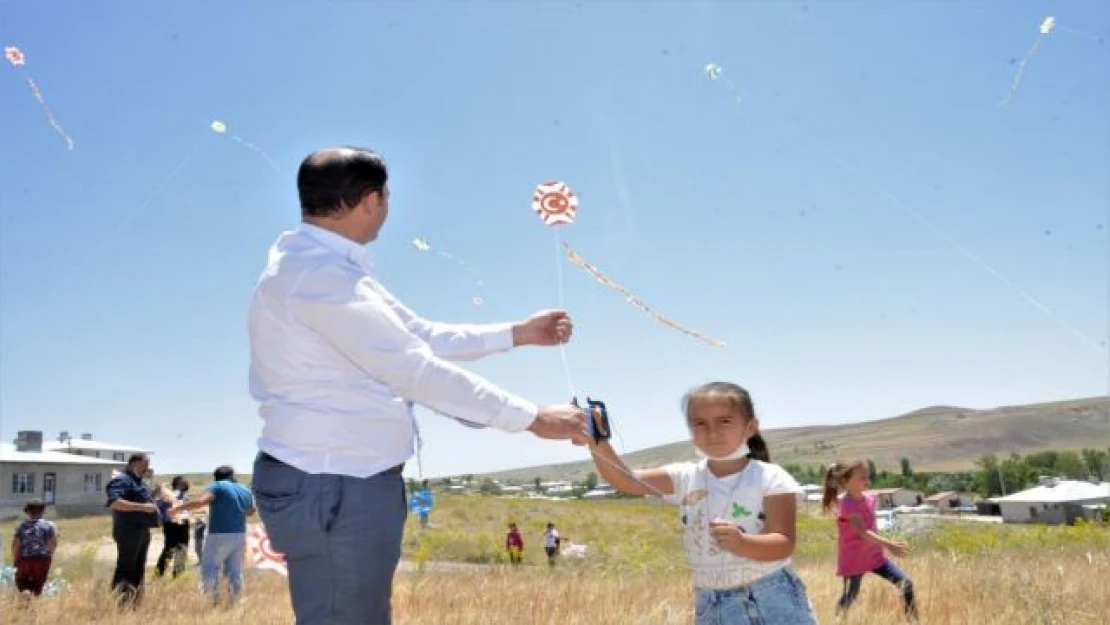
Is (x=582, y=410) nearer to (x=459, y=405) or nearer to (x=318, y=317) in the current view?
(x=459, y=405)

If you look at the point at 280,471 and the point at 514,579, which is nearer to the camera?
the point at 280,471

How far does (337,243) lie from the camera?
2.95 metres

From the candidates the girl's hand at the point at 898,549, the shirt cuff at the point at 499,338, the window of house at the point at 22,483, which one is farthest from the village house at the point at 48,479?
the shirt cuff at the point at 499,338

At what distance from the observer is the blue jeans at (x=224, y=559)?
9516mm

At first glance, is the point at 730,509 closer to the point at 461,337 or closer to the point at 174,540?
the point at 461,337

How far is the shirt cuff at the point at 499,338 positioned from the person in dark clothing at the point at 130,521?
7029mm

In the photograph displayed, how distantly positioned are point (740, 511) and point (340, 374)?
1.78 metres

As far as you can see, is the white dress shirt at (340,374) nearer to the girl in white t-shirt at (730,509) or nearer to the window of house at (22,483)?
the girl in white t-shirt at (730,509)

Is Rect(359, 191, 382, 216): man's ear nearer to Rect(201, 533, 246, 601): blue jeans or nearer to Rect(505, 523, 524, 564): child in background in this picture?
Rect(201, 533, 246, 601): blue jeans

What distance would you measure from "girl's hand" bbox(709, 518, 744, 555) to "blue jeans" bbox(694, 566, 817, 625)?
0.92 ft

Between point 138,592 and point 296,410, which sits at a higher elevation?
point 296,410

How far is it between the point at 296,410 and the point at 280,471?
0.63ft

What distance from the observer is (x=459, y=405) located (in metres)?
2.73

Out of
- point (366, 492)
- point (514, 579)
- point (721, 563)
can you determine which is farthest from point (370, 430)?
point (514, 579)
